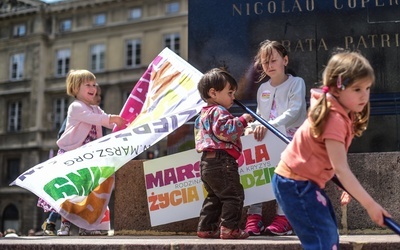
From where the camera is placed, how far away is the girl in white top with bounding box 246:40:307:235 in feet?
13.5

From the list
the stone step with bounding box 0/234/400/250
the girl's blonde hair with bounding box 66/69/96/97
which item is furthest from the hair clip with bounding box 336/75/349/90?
the girl's blonde hair with bounding box 66/69/96/97

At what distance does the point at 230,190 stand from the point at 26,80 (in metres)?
31.4

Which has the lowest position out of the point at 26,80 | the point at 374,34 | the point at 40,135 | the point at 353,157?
the point at 353,157

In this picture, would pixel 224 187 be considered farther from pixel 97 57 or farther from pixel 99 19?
pixel 99 19

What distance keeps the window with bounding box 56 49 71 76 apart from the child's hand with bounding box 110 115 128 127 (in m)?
28.4

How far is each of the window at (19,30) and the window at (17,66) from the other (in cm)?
133

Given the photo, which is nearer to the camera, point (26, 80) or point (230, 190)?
point (230, 190)

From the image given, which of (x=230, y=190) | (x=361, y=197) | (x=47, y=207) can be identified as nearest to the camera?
(x=361, y=197)

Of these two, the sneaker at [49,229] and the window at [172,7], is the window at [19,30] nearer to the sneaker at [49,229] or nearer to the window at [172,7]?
the window at [172,7]

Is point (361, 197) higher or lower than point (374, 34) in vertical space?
lower

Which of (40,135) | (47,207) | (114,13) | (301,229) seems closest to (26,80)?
(40,135)

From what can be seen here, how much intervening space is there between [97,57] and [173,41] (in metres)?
5.08

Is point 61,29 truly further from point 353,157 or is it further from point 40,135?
point 353,157

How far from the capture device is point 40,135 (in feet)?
105
